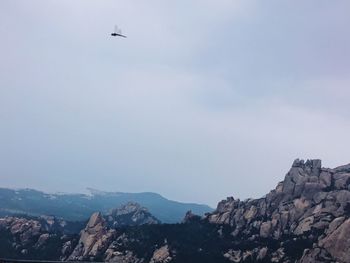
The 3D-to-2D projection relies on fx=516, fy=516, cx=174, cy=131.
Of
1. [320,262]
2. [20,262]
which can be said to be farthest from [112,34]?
[320,262]

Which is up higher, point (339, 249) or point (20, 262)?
point (339, 249)

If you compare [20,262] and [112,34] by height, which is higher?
[112,34]

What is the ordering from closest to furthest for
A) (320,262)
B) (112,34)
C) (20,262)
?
(112,34)
(20,262)
(320,262)

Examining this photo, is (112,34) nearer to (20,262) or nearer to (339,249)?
(20,262)

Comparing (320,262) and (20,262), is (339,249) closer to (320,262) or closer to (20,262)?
(320,262)

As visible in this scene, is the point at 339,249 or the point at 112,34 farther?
the point at 339,249

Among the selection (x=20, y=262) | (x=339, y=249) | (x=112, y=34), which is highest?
(x=112, y=34)

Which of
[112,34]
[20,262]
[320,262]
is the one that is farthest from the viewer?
[320,262]

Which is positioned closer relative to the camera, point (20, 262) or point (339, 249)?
point (20, 262)

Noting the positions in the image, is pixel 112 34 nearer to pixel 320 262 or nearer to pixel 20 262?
pixel 20 262
